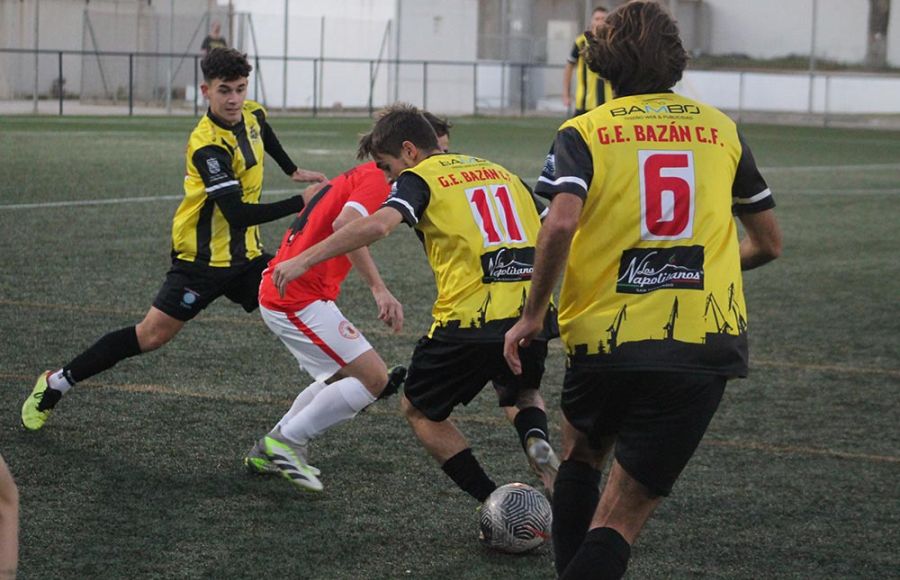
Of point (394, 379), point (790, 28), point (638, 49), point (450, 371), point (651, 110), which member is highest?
Result: point (790, 28)

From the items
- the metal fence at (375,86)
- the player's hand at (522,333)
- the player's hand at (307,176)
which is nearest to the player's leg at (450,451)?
the player's hand at (522,333)

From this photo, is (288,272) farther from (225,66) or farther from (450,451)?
(225,66)

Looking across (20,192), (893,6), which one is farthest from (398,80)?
(20,192)

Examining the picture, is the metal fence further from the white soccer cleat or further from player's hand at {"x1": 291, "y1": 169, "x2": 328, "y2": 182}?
the white soccer cleat

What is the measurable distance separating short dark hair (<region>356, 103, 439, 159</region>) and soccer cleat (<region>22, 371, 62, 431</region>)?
2163mm

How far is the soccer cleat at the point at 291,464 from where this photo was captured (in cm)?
555

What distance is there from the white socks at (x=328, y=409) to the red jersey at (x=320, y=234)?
1.21ft

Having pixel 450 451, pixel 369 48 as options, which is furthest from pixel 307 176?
pixel 369 48

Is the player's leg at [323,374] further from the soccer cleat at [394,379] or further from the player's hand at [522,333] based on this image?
the player's hand at [522,333]

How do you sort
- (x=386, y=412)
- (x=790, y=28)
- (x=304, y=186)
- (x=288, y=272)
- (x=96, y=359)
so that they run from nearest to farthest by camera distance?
(x=288, y=272) → (x=96, y=359) → (x=386, y=412) → (x=304, y=186) → (x=790, y=28)

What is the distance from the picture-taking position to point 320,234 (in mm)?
5656

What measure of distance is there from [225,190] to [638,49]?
3.17 meters

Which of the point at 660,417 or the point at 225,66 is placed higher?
the point at 225,66

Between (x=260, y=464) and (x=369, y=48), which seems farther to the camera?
(x=369, y=48)
